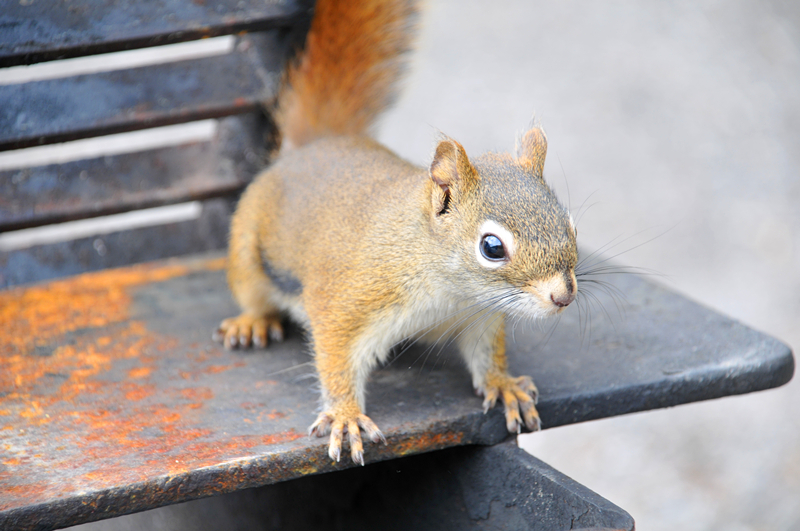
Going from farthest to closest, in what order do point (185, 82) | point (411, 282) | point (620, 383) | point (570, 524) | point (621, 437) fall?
point (621, 437)
point (185, 82)
point (620, 383)
point (411, 282)
point (570, 524)

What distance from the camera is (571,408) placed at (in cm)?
148

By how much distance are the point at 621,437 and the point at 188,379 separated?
91.1 inches

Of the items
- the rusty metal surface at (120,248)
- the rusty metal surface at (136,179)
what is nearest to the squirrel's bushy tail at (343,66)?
the rusty metal surface at (136,179)

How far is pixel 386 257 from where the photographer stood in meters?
1.44

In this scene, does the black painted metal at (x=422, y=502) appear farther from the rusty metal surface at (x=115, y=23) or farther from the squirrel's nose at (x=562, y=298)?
the rusty metal surface at (x=115, y=23)

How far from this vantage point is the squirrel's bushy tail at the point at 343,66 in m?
2.00

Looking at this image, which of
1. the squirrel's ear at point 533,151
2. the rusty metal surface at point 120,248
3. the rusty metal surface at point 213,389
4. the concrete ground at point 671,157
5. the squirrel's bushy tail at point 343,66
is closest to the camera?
the rusty metal surface at point 213,389

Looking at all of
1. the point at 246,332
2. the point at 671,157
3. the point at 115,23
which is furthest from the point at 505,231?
the point at 671,157

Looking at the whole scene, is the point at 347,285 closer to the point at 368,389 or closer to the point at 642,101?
the point at 368,389

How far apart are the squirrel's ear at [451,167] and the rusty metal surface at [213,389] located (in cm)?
41

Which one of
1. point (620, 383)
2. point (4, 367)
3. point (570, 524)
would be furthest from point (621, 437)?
point (4, 367)

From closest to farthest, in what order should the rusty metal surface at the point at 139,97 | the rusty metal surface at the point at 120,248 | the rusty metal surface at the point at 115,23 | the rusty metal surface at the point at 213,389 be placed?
the rusty metal surface at the point at 213,389 < the rusty metal surface at the point at 115,23 < the rusty metal surface at the point at 139,97 < the rusty metal surface at the point at 120,248

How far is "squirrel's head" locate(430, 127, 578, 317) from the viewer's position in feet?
4.11

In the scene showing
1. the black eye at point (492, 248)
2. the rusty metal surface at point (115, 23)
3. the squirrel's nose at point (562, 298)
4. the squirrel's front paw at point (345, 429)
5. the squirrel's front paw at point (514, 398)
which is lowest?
the squirrel's front paw at point (345, 429)
